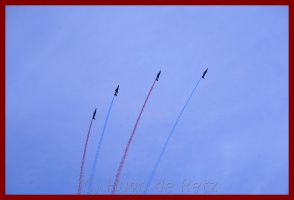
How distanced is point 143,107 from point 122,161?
12.1 ft

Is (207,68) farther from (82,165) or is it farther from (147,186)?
(82,165)

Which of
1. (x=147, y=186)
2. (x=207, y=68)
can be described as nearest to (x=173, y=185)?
(x=147, y=186)

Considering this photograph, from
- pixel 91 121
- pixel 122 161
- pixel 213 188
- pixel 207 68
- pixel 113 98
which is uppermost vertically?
pixel 207 68

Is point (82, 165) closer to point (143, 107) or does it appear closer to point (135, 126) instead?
point (135, 126)

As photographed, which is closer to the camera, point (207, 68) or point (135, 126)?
point (135, 126)

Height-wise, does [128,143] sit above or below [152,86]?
below

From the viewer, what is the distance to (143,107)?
17.7m

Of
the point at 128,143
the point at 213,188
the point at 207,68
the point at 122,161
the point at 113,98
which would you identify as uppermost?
the point at 207,68

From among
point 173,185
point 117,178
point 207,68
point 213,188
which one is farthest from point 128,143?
point 207,68

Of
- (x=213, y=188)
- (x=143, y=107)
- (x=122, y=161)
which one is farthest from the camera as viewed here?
(x=143, y=107)

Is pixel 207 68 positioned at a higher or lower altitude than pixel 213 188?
higher

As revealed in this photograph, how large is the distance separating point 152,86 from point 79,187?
306 inches

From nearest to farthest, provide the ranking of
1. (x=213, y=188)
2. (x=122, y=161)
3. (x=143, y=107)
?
(x=213, y=188) < (x=122, y=161) < (x=143, y=107)

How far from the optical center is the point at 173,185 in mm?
15633
